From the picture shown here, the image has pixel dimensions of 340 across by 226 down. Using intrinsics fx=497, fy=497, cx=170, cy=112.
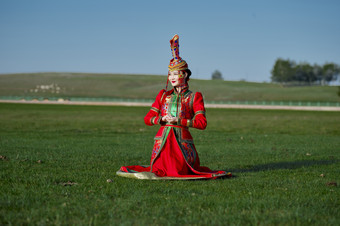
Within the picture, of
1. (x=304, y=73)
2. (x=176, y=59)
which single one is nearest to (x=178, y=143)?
(x=176, y=59)

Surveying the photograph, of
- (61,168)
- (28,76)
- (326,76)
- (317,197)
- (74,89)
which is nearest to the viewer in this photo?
(317,197)

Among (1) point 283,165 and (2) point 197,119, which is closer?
(2) point 197,119

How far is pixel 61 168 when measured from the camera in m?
11.1

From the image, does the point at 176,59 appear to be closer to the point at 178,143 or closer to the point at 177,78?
the point at 177,78

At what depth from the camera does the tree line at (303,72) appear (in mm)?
183375

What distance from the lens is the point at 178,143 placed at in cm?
995

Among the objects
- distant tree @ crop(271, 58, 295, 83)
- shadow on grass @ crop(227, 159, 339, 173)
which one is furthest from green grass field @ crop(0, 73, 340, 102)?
shadow on grass @ crop(227, 159, 339, 173)

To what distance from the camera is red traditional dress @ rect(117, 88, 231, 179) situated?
32.2 feet

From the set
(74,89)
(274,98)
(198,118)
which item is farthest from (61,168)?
(74,89)

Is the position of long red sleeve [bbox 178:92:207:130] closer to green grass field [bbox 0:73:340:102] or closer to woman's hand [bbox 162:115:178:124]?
woman's hand [bbox 162:115:178:124]

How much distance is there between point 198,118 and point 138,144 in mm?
8873

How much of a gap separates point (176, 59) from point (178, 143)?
5.75ft

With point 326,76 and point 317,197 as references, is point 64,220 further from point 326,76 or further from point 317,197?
point 326,76

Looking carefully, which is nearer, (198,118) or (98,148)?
(198,118)
